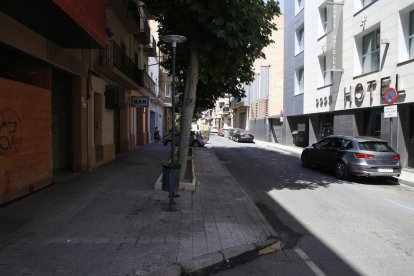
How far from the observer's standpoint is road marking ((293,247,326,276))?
4.90 metres

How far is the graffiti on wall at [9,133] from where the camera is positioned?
25.2 ft

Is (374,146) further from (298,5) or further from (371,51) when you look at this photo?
(298,5)

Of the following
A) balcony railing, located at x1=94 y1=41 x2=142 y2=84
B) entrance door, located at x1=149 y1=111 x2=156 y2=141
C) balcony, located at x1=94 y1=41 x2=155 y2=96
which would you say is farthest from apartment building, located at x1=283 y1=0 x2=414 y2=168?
entrance door, located at x1=149 y1=111 x2=156 y2=141

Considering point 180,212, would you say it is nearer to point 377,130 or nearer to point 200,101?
point 200,101

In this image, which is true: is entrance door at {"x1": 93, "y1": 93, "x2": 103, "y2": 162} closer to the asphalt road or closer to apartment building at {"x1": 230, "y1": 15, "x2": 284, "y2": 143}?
the asphalt road

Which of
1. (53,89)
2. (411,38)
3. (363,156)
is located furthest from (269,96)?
(53,89)

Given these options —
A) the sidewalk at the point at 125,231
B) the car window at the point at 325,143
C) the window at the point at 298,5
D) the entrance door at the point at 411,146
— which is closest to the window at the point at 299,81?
the window at the point at 298,5

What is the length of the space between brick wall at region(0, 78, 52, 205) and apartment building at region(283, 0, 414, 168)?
11500mm

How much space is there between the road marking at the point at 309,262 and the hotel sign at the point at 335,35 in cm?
1765

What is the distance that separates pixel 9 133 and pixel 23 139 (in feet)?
2.10

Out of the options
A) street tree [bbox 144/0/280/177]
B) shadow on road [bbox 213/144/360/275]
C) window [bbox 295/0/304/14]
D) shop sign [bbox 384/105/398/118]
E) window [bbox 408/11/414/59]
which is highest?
window [bbox 295/0/304/14]

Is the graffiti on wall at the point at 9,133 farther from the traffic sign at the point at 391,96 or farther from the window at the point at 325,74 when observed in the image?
the window at the point at 325,74

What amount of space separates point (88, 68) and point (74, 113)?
5.68ft

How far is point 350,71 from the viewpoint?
20672mm
